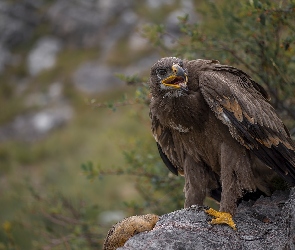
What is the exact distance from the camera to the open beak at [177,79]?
4484mm

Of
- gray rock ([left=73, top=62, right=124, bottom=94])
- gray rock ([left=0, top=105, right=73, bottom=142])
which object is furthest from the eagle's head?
gray rock ([left=73, top=62, right=124, bottom=94])

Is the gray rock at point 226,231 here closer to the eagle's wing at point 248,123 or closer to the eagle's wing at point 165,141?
the eagle's wing at point 248,123

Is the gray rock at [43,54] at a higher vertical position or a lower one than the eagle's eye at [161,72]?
lower

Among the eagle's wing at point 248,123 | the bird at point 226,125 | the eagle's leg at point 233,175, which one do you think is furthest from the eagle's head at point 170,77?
the eagle's leg at point 233,175

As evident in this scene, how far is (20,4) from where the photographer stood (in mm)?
26719

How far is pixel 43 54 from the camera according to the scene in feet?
84.6

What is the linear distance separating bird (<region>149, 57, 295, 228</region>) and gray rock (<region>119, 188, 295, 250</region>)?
6.8 inches

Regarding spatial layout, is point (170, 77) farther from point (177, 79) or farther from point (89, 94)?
point (89, 94)

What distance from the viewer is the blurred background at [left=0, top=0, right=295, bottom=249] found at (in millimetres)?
6234

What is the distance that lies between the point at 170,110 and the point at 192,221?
1.01m

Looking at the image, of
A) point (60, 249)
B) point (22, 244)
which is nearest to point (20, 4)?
point (22, 244)

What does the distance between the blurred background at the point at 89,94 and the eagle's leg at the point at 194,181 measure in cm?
116

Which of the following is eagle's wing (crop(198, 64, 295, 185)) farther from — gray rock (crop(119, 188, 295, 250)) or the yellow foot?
the yellow foot

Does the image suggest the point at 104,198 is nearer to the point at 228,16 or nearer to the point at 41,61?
the point at 228,16
